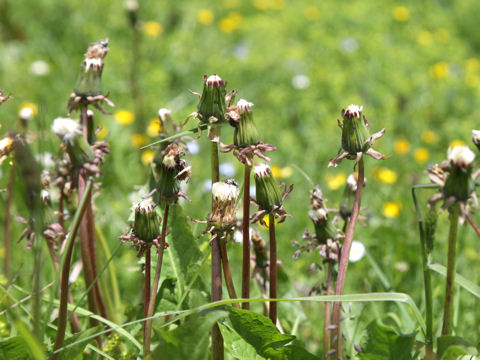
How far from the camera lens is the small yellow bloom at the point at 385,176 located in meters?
3.23

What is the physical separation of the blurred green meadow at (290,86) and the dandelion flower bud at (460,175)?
1.10m

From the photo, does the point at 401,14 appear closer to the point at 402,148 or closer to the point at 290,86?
the point at 290,86

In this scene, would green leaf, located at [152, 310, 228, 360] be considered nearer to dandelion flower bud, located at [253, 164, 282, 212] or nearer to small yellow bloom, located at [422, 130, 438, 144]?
dandelion flower bud, located at [253, 164, 282, 212]

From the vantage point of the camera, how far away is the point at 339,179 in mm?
3209

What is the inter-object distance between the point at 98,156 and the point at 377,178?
7.01 feet

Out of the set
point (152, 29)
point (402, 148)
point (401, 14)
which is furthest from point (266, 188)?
point (401, 14)

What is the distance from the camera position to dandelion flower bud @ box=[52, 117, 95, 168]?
4.05ft

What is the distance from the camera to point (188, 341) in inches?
48.6

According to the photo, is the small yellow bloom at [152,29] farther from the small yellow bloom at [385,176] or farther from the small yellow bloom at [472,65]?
the small yellow bloom at [472,65]

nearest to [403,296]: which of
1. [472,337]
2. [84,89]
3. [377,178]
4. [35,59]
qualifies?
[472,337]

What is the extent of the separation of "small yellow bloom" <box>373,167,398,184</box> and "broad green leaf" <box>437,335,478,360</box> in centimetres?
194

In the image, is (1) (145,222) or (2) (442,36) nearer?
(1) (145,222)

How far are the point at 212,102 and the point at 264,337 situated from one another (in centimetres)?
57

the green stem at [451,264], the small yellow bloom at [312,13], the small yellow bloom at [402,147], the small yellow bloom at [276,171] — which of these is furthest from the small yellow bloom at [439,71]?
the green stem at [451,264]
